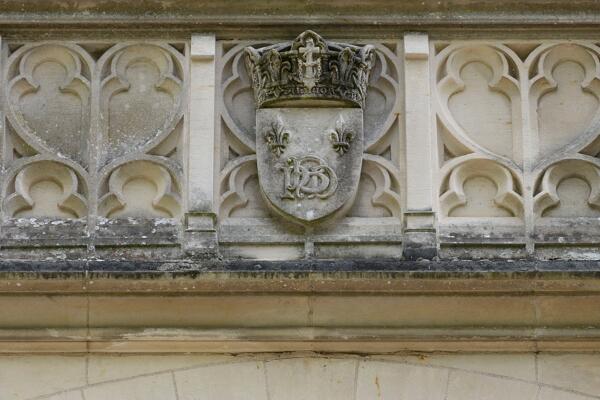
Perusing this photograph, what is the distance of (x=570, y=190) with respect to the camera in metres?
7.82

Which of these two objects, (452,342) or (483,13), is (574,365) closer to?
(452,342)

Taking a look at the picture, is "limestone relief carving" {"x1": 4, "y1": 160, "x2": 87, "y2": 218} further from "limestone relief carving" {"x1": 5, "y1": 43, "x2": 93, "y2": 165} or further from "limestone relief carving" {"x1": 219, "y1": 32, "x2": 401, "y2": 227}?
"limestone relief carving" {"x1": 219, "y1": 32, "x2": 401, "y2": 227}

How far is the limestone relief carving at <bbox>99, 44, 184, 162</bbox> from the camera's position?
7902 millimetres

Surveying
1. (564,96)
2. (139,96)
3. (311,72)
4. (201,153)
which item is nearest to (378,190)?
(311,72)

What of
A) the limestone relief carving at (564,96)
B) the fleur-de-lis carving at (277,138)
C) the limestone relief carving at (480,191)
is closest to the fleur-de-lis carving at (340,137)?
the fleur-de-lis carving at (277,138)

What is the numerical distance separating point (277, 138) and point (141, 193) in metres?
0.71

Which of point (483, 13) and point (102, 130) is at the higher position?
point (483, 13)

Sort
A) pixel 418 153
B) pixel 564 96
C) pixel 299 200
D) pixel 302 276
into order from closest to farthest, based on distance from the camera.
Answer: pixel 302 276 → pixel 299 200 → pixel 418 153 → pixel 564 96

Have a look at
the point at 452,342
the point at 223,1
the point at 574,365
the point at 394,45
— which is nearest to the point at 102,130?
the point at 223,1

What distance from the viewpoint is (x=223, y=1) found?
26.3ft

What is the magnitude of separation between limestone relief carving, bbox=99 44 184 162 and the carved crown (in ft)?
1.45

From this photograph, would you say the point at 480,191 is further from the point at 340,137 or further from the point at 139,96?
the point at 139,96

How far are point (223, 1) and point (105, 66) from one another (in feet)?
2.18

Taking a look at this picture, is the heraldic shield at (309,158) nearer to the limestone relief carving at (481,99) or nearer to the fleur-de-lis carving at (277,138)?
the fleur-de-lis carving at (277,138)
